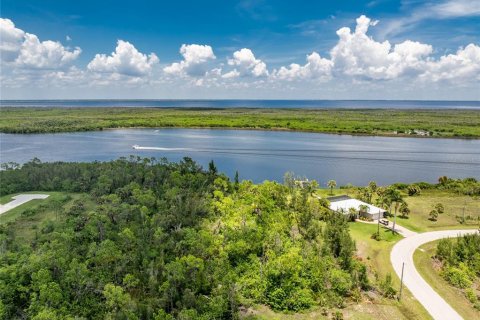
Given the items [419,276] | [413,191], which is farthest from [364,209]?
[413,191]

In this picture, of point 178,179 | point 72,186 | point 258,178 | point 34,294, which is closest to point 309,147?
point 258,178

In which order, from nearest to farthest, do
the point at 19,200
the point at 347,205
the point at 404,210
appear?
the point at 19,200
the point at 404,210
the point at 347,205

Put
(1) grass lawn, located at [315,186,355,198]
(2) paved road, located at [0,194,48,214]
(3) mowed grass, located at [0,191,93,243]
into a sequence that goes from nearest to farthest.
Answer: (3) mowed grass, located at [0,191,93,243] → (2) paved road, located at [0,194,48,214] → (1) grass lawn, located at [315,186,355,198]

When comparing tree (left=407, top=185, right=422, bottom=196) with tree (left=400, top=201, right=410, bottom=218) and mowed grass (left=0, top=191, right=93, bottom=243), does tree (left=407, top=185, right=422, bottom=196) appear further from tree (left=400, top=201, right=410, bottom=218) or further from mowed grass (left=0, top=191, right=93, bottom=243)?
mowed grass (left=0, top=191, right=93, bottom=243)

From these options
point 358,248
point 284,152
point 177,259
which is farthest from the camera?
point 284,152

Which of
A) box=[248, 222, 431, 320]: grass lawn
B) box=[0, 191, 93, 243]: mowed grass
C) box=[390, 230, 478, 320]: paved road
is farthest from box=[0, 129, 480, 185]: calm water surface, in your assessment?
box=[248, 222, 431, 320]: grass lawn

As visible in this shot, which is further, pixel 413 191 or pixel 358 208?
pixel 413 191

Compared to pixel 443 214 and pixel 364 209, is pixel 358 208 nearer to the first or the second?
pixel 364 209
